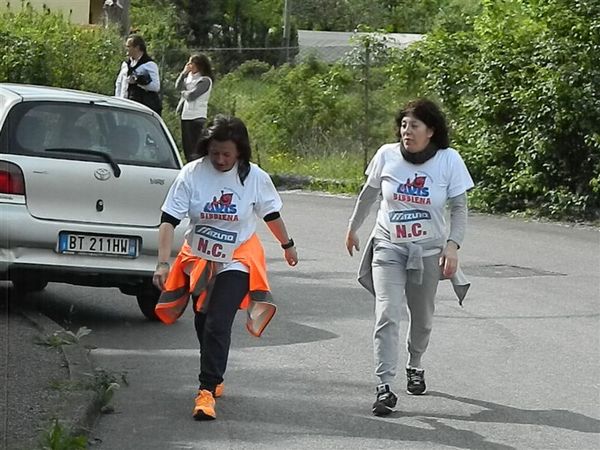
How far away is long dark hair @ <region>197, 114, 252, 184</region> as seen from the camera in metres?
8.20

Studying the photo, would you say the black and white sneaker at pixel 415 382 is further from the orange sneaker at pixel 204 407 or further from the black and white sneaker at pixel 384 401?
the orange sneaker at pixel 204 407

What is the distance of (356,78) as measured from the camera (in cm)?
2473

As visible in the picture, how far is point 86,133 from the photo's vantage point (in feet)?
35.9

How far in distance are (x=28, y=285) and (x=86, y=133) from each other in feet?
4.84

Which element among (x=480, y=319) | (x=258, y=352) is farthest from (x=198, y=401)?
(x=480, y=319)

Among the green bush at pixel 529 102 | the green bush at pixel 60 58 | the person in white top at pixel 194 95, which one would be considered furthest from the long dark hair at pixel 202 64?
the green bush at pixel 60 58

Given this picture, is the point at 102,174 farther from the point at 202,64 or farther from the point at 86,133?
the point at 202,64

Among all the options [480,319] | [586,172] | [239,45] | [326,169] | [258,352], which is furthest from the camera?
[239,45]

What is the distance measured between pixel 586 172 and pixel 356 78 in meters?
6.06

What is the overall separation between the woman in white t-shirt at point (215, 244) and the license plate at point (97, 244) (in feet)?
7.64

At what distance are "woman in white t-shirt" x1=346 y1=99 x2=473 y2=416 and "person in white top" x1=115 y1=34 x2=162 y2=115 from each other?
10156 mm

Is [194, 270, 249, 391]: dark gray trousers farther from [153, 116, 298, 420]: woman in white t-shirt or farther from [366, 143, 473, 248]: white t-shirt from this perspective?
[366, 143, 473, 248]: white t-shirt

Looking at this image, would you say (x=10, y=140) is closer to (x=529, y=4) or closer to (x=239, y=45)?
(x=529, y=4)

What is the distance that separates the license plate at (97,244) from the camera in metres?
10.5
